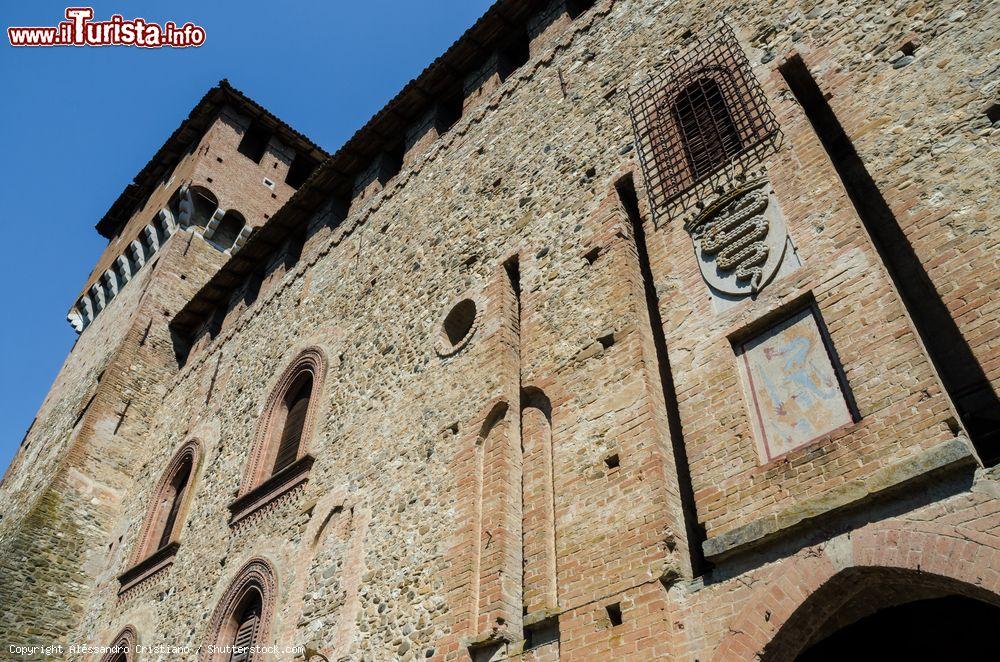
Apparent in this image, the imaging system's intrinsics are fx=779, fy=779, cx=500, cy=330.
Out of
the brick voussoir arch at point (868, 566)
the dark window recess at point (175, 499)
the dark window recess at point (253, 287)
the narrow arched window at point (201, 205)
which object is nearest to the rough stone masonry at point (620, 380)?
the brick voussoir arch at point (868, 566)

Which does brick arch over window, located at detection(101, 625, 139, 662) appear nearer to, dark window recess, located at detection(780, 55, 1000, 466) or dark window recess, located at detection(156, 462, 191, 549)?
dark window recess, located at detection(156, 462, 191, 549)

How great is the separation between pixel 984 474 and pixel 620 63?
6.33 meters

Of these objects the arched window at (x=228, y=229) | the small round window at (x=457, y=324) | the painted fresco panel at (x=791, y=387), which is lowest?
the painted fresco panel at (x=791, y=387)

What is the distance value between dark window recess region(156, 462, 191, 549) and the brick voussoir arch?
33.3 ft

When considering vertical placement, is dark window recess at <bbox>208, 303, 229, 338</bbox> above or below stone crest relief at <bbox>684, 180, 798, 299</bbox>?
above

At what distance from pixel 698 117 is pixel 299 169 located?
17.1 metres

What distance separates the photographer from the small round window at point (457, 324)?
8.95 metres

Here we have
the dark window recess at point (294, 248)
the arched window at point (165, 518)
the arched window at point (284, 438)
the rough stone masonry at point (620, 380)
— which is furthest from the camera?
the dark window recess at point (294, 248)

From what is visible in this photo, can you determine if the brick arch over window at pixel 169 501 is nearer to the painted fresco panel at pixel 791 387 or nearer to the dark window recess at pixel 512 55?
the dark window recess at pixel 512 55

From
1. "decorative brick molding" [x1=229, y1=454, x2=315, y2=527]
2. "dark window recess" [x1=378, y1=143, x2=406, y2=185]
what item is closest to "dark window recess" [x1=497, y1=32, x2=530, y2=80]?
"dark window recess" [x1=378, y1=143, x2=406, y2=185]

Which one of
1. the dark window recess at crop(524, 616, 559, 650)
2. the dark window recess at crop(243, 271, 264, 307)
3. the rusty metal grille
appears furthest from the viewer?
the dark window recess at crop(243, 271, 264, 307)

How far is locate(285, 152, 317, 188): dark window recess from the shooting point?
22266mm

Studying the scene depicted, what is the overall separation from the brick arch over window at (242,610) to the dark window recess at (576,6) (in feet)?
26.9

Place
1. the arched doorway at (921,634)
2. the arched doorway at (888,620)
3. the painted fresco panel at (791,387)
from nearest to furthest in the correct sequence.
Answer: the arched doorway at (888,620)
the painted fresco panel at (791,387)
the arched doorway at (921,634)
